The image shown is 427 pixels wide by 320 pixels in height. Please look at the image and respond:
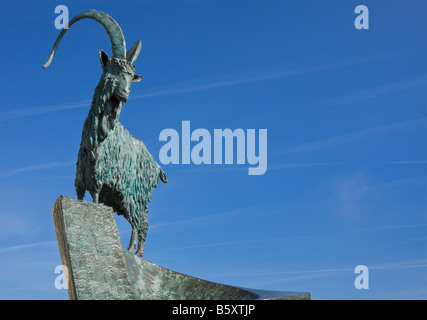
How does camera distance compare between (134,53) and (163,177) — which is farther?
(163,177)

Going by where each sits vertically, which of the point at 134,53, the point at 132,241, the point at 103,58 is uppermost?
the point at 134,53

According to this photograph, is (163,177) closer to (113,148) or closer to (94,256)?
(113,148)

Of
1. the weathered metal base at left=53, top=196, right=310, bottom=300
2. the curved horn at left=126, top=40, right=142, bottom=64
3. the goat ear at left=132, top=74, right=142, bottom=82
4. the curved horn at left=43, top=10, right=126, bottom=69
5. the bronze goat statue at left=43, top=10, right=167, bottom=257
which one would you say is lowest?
the weathered metal base at left=53, top=196, right=310, bottom=300

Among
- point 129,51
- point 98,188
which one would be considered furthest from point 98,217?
point 129,51

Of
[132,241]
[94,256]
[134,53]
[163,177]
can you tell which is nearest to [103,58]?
[134,53]

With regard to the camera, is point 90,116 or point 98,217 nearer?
point 98,217

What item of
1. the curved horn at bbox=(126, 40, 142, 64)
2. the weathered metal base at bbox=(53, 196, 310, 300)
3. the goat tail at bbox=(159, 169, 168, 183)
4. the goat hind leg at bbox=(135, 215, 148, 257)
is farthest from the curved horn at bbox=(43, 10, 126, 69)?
the goat hind leg at bbox=(135, 215, 148, 257)

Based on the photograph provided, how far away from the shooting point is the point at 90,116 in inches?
312

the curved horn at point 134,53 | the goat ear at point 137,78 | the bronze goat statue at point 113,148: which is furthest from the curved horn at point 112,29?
the goat ear at point 137,78

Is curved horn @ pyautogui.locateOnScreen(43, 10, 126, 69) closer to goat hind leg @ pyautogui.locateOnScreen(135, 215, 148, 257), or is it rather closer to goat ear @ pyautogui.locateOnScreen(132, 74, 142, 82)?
goat ear @ pyautogui.locateOnScreen(132, 74, 142, 82)

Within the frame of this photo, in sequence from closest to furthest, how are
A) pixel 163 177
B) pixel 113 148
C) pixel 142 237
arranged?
pixel 113 148
pixel 142 237
pixel 163 177
